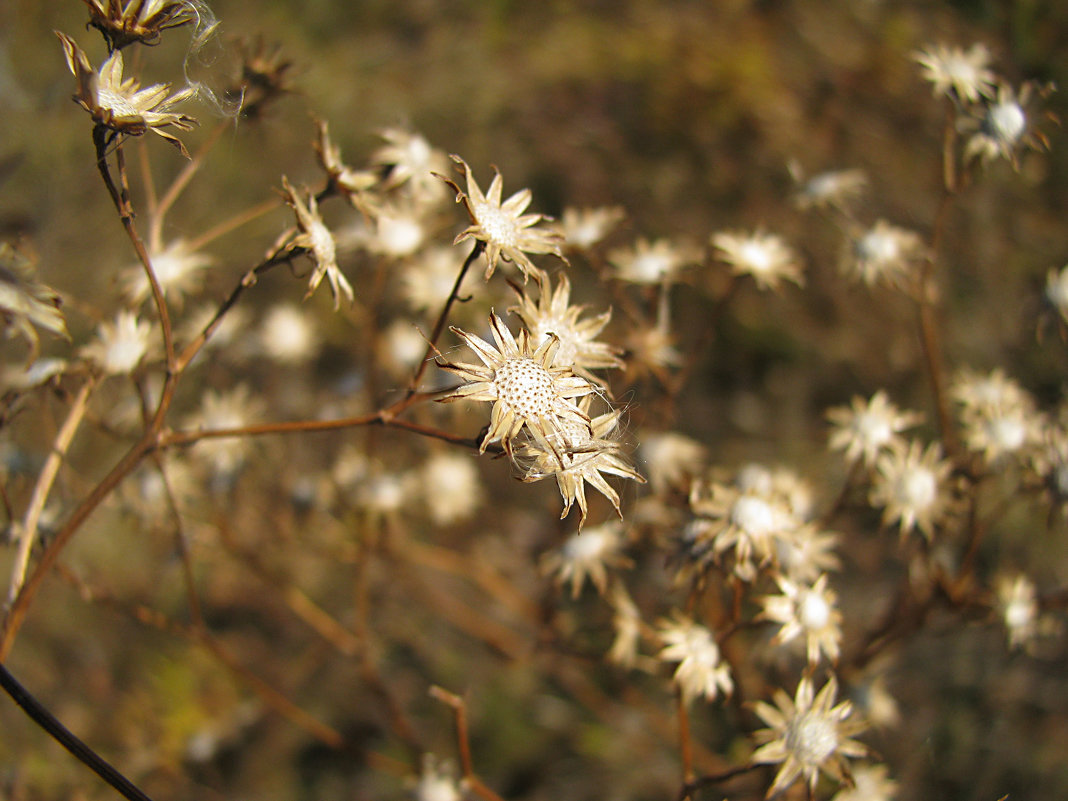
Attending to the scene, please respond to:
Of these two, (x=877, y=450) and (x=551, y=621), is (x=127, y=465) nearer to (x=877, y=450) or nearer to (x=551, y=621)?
(x=551, y=621)

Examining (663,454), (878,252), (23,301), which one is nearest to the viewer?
(23,301)

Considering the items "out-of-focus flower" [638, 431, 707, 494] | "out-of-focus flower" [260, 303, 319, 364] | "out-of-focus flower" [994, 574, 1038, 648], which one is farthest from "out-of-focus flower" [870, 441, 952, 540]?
"out-of-focus flower" [260, 303, 319, 364]

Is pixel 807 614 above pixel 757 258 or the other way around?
the other way around

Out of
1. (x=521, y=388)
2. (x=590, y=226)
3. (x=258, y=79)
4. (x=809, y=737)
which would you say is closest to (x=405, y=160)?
(x=258, y=79)

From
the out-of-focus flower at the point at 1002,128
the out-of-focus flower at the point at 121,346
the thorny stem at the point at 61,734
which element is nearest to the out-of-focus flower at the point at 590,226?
the out-of-focus flower at the point at 1002,128

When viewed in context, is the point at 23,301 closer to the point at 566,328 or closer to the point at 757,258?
the point at 566,328

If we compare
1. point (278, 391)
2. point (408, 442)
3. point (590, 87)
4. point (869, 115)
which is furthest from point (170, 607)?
point (869, 115)

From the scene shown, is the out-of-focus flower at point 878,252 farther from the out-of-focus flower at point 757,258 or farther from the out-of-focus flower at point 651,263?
the out-of-focus flower at point 651,263
